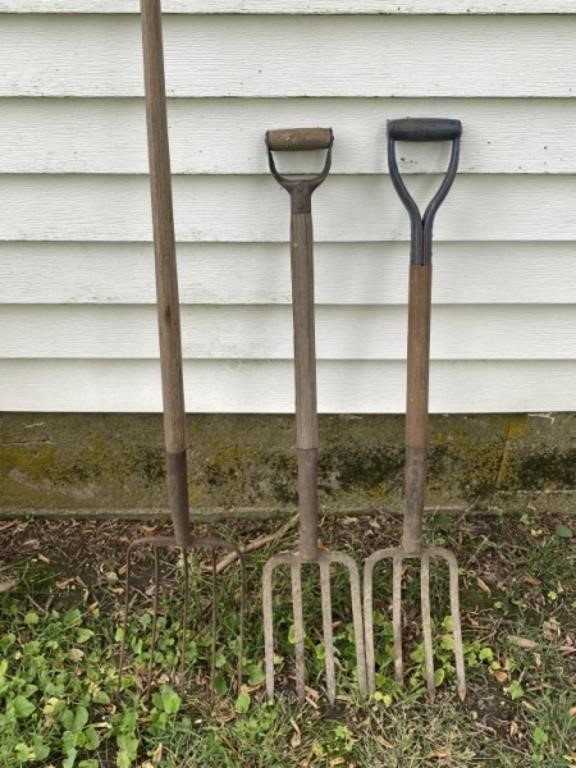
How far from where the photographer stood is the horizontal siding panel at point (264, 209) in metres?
2.00

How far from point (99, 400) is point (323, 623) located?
100 centimetres

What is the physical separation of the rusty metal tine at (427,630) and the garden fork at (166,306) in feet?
1.69

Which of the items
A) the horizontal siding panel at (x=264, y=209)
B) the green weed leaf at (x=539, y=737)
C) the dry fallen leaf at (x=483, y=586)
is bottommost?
the green weed leaf at (x=539, y=737)

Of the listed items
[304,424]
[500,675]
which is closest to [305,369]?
[304,424]

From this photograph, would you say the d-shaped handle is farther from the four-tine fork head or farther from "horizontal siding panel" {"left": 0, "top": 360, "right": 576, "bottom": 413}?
the four-tine fork head

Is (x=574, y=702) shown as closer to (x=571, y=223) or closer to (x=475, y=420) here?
(x=475, y=420)

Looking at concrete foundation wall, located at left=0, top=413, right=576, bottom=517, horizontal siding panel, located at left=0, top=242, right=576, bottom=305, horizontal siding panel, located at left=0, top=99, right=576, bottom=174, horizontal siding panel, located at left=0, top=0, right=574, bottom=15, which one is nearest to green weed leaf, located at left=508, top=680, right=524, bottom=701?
concrete foundation wall, located at left=0, top=413, right=576, bottom=517

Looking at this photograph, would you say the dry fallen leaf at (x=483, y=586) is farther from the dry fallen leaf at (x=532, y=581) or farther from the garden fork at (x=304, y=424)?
the garden fork at (x=304, y=424)

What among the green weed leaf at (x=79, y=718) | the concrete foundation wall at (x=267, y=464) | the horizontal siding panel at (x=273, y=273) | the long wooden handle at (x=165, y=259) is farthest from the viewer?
the concrete foundation wall at (x=267, y=464)

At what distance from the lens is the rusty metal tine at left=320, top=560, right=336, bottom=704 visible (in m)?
1.98

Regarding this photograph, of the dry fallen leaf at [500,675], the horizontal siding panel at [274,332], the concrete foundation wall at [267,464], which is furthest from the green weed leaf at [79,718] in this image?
the dry fallen leaf at [500,675]

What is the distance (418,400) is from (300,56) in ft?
3.14

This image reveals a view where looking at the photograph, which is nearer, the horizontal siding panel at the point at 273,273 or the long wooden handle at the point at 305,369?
the long wooden handle at the point at 305,369

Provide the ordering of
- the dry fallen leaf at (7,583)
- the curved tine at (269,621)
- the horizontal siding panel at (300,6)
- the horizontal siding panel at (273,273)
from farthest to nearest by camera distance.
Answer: the dry fallen leaf at (7,583) → the horizontal siding panel at (273,273) → the curved tine at (269,621) → the horizontal siding panel at (300,6)
